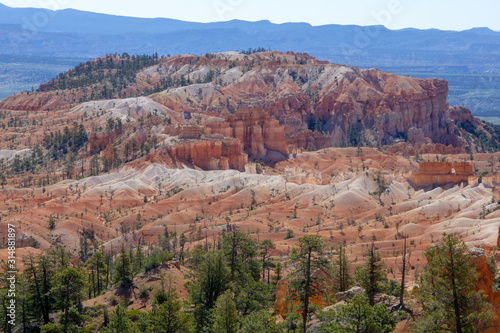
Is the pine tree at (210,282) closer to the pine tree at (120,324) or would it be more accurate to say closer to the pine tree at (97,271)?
the pine tree at (120,324)

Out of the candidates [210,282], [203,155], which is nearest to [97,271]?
[210,282]

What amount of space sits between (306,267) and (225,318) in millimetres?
5197

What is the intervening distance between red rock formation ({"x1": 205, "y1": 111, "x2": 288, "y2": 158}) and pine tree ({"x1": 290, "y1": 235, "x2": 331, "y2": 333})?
4067 inches

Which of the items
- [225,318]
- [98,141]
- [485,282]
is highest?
[485,282]

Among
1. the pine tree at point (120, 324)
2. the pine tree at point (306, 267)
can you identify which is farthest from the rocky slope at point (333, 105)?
the pine tree at point (306, 267)

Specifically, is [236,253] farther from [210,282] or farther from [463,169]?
[463,169]

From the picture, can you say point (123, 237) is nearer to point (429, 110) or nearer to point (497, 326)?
point (497, 326)

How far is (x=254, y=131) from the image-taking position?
14175cm

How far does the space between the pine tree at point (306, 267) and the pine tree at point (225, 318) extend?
11.9 ft

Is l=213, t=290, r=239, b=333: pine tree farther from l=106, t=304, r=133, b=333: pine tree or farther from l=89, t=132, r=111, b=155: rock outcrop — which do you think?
l=89, t=132, r=111, b=155: rock outcrop

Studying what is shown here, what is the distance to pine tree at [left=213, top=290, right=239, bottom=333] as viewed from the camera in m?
34.6

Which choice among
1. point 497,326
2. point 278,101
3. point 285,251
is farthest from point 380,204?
point 278,101

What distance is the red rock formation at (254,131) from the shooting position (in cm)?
13900

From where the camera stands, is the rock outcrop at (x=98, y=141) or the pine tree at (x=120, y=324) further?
the rock outcrop at (x=98, y=141)
